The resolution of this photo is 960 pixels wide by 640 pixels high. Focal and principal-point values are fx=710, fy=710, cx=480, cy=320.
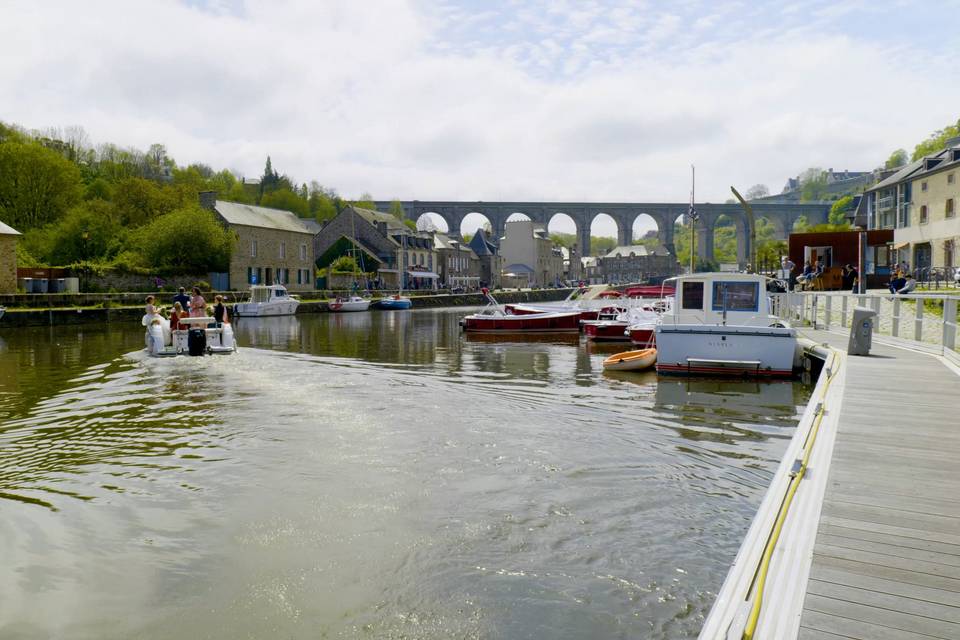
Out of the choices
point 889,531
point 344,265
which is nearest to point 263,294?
point 344,265

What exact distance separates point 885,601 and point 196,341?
18.2 metres

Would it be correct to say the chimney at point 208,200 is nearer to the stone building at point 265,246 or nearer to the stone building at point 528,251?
the stone building at point 265,246

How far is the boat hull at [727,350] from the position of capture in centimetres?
1587

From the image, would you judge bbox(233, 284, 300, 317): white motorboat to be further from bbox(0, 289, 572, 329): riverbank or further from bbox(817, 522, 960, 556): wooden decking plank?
bbox(817, 522, 960, 556): wooden decking plank

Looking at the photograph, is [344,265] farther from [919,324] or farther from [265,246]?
[919,324]

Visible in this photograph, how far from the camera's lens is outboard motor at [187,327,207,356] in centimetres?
1886

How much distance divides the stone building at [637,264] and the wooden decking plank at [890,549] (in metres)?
129

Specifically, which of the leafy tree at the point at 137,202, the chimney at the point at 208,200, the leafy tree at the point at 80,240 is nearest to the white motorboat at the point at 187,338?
the leafy tree at the point at 80,240

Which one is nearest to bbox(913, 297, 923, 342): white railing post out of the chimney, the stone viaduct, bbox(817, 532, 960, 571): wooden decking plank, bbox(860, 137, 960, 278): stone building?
bbox(817, 532, 960, 571): wooden decking plank

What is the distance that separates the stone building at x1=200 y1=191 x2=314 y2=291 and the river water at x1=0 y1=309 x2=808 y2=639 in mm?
41387

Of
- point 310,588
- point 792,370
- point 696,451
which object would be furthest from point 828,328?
point 310,588

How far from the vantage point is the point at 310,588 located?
5.21 m

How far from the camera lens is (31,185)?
53.2 m

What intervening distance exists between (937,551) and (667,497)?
10.0 feet
